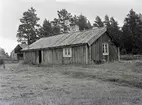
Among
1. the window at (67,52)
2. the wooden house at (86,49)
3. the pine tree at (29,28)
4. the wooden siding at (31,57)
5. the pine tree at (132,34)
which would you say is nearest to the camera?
the wooden house at (86,49)

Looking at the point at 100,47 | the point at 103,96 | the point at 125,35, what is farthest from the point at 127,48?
the point at 103,96

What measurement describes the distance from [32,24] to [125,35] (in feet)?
104

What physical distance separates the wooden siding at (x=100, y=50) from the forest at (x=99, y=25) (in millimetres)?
16337

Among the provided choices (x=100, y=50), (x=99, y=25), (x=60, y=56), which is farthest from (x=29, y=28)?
(x=100, y=50)

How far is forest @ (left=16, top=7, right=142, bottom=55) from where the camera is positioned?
4416cm

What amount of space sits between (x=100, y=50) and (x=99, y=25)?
46.8 meters

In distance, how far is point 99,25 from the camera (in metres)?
69.2

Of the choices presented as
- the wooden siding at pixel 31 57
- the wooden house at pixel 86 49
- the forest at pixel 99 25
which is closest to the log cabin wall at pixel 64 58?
the wooden house at pixel 86 49

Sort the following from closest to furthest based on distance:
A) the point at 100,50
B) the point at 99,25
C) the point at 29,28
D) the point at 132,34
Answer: the point at 100,50, the point at 132,34, the point at 29,28, the point at 99,25

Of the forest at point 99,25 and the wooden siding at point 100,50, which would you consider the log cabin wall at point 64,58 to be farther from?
the forest at point 99,25

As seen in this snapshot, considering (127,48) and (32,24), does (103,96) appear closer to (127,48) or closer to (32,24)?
(127,48)

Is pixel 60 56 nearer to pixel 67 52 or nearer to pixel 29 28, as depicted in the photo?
pixel 67 52

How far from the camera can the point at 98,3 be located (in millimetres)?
11227

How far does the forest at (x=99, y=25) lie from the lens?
44156 mm
